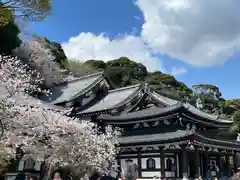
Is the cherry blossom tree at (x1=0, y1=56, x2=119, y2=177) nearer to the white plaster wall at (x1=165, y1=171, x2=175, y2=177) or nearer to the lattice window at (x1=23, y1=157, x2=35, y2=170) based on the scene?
the lattice window at (x1=23, y1=157, x2=35, y2=170)

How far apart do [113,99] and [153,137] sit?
28.8 ft

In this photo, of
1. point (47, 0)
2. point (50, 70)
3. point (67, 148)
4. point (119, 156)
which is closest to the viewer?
point (47, 0)

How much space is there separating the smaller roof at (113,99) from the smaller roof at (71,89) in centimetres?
198

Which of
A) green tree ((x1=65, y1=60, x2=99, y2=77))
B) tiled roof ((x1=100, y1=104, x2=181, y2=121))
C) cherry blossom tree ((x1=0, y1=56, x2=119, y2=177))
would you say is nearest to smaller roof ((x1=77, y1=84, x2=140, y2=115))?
tiled roof ((x1=100, y1=104, x2=181, y2=121))

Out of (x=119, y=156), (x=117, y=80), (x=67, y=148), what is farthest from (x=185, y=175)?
(x=117, y=80)

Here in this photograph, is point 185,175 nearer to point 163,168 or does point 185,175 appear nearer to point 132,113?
point 163,168

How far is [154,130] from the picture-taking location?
27094mm

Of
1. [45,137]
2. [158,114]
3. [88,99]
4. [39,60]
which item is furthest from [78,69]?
[45,137]

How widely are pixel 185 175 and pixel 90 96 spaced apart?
13.9 metres

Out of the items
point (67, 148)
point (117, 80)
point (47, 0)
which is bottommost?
point (67, 148)

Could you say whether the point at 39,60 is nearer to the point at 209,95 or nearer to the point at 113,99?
the point at 113,99

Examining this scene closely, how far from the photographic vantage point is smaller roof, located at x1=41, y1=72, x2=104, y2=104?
31.7 metres

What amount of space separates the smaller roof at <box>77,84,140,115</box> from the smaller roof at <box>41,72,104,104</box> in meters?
1.98

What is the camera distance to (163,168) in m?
24.8
